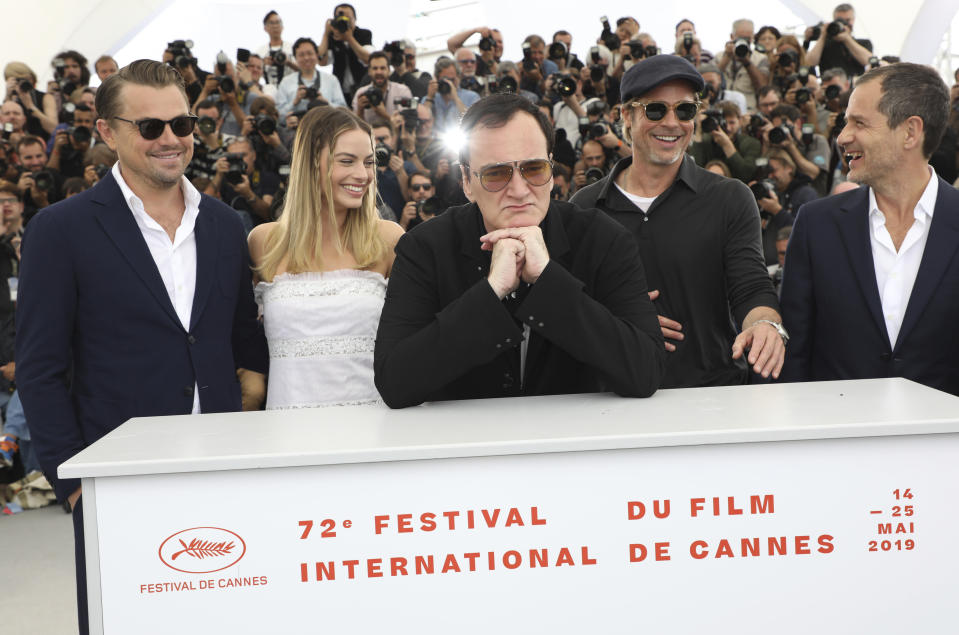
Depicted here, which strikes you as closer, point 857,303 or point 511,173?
point 511,173

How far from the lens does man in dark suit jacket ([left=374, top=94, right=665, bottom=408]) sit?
1.74m

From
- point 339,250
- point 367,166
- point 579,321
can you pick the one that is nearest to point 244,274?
point 339,250

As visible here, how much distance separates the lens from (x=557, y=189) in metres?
6.18

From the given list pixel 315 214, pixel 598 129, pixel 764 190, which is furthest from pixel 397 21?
pixel 315 214

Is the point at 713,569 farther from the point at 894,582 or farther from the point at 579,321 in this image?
the point at 579,321

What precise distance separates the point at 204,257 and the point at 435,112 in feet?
18.1

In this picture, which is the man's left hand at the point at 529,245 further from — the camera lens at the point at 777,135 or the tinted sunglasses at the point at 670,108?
the camera lens at the point at 777,135

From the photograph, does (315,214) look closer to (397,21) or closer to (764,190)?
(764,190)

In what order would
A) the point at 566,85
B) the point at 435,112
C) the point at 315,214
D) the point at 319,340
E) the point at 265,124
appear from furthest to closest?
the point at 435,112, the point at 566,85, the point at 265,124, the point at 315,214, the point at 319,340

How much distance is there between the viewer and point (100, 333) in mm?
2139

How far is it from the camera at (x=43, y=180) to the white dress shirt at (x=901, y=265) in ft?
20.8

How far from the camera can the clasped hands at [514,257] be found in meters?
1.77

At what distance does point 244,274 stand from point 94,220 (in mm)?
416

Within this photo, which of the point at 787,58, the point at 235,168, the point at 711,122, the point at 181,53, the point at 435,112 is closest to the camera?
the point at 235,168
